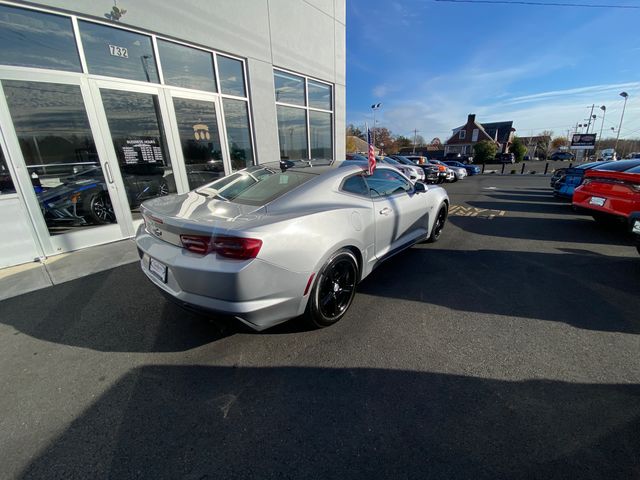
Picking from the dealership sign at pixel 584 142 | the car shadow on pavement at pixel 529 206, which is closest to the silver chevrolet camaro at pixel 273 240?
the car shadow on pavement at pixel 529 206

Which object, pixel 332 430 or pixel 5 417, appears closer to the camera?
pixel 332 430

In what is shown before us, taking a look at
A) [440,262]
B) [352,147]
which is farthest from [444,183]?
[352,147]

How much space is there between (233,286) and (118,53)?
18.2 ft

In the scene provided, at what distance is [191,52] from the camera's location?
589 cm

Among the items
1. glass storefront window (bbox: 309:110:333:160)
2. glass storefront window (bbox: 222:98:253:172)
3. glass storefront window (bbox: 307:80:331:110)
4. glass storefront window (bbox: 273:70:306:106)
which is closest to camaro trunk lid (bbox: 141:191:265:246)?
glass storefront window (bbox: 222:98:253:172)

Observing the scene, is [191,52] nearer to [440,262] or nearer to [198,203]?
[198,203]

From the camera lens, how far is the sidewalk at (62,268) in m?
3.59

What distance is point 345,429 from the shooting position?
171 centimetres

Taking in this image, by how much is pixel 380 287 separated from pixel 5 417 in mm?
3292

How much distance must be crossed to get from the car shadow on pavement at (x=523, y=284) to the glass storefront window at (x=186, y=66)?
219 inches

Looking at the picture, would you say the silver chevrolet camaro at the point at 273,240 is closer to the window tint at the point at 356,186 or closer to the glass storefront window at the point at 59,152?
the window tint at the point at 356,186

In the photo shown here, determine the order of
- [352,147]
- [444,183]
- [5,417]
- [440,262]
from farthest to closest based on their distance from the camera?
[352,147]
[444,183]
[440,262]
[5,417]

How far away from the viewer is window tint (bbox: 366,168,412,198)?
10.9 feet

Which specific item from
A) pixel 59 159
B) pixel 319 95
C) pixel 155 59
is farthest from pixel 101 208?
pixel 319 95
